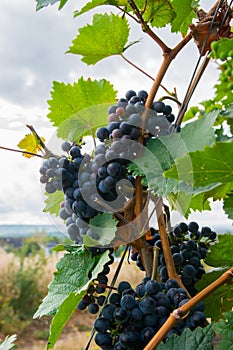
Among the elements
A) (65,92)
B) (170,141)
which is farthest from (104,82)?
(170,141)

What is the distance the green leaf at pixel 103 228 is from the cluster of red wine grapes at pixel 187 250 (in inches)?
2.3

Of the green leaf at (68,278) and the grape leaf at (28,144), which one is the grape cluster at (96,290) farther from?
the grape leaf at (28,144)

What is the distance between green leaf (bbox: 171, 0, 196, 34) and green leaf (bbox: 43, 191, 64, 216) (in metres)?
0.25

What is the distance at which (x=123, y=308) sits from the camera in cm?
50

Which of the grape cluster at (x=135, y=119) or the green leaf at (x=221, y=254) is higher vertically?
the grape cluster at (x=135, y=119)

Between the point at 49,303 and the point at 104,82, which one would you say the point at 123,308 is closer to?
the point at 49,303

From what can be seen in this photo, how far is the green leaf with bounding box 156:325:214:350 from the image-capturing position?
463mm

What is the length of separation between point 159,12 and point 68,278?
34 cm

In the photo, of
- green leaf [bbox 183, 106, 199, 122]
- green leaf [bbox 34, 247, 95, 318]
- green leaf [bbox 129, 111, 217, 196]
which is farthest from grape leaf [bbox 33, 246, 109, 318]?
green leaf [bbox 183, 106, 199, 122]

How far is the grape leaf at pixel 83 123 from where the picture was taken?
0.62 meters

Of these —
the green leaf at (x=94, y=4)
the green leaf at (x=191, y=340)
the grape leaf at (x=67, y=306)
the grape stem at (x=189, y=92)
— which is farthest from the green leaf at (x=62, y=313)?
the green leaf at (x=94, y=4)

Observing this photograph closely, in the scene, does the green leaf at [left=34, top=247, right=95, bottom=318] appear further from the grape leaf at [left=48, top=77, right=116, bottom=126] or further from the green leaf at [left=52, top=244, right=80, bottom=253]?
the grape leaf at [left=48, top=77, right=116, bottom=126]

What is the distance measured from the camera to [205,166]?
0.42 m

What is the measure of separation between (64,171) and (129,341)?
19 cm
